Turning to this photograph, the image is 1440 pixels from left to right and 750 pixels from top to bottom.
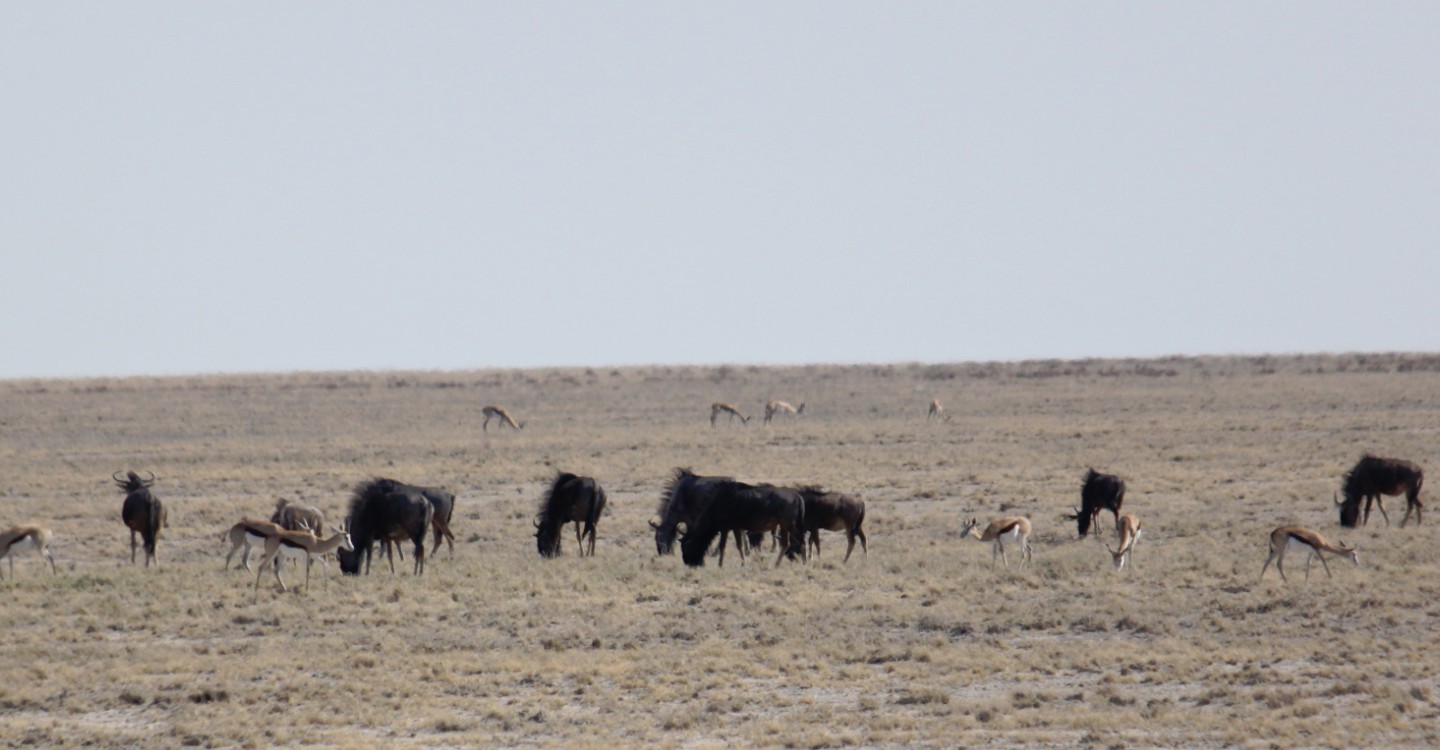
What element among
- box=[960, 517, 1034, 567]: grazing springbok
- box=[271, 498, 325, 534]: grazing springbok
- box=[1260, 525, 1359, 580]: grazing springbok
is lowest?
box=[271, 498, 325, 534]: grazing springbok

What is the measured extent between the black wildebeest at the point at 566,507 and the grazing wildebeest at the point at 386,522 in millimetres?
2362

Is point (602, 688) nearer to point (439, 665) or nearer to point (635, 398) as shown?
point (439, 665)

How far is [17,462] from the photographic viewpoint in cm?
3794

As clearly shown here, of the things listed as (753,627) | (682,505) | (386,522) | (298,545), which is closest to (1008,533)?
(682,505)

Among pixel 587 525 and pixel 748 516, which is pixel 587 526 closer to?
pixel 587 525

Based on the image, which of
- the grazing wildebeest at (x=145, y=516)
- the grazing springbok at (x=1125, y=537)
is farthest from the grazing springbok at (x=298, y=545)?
the grazing springbok at (x=1125, y=537)

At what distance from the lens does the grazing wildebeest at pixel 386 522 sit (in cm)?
1941

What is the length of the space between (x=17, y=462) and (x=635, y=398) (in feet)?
100

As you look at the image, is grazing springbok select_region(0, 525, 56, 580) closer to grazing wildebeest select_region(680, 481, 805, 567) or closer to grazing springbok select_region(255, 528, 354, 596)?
grazing springbok select_region(255, 528, 354, 596)

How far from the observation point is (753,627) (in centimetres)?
1608

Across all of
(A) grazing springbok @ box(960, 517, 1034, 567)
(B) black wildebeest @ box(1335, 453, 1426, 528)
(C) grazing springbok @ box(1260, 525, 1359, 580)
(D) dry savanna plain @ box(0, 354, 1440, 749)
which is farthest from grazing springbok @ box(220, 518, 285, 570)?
(B) black wildebeest @ box(1335, 453, 1426, 528)

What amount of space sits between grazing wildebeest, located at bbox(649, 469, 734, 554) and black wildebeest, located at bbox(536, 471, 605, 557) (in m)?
0.92

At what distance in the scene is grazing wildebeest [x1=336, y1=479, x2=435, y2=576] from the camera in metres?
19.4

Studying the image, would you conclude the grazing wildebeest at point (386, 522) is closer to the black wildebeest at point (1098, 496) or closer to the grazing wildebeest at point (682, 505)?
the grazing wildebeest at point (682, 505)
